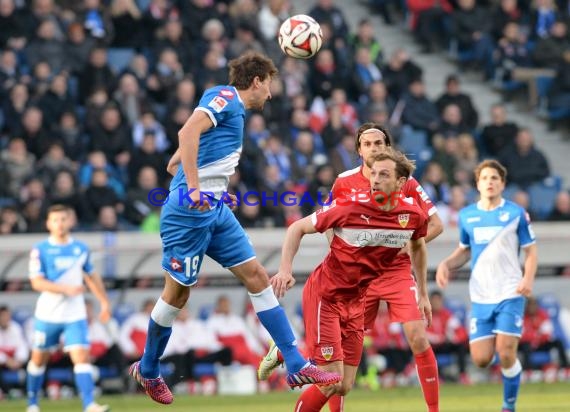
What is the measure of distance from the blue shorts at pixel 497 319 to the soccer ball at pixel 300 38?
3457 mm

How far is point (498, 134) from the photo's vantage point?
23625mm

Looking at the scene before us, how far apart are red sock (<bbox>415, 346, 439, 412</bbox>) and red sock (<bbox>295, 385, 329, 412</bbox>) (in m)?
1.13

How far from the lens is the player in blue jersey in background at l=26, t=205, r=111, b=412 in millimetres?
15500

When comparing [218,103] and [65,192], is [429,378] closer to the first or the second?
[218,103]

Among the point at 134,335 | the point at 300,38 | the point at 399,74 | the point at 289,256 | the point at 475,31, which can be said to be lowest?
the point at 134,335

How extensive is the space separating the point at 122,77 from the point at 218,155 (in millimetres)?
10904

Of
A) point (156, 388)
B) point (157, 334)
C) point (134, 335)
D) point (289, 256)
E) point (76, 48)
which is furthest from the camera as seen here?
point (76, 48)

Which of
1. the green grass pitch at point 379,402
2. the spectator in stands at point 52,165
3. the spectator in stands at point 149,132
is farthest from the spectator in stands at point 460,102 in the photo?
the spectator in stands at point 52,165

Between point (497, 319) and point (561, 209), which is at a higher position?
point (561, 209)

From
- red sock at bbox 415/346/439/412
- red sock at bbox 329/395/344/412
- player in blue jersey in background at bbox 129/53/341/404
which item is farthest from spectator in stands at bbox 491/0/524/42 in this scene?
player in blue jersey in background at bbox 129/53/341/404

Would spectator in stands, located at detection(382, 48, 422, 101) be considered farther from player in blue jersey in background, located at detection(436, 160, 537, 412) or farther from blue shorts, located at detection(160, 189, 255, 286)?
blue shorts, located at detection(160, 189, 255, 286)

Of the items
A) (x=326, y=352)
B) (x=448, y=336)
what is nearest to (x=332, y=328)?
(x=326, y=352)

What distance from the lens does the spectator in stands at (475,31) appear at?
26.4 metres

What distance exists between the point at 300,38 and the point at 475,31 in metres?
14.8
